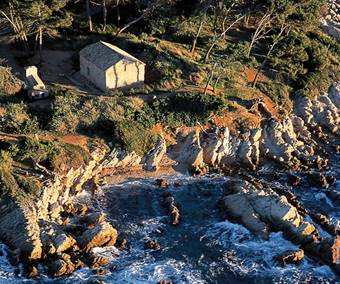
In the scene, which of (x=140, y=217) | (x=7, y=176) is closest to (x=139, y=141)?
(x=140, y=217)

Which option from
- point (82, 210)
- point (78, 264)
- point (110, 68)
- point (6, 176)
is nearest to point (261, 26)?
point (110, 68)

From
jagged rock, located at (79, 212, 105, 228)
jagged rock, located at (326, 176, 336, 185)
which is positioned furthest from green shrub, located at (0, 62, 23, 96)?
jagged rock, located at (326, 176, 336, 185)

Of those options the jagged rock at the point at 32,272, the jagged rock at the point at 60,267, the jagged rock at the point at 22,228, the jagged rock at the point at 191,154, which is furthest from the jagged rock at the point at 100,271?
the jagged rock at the point at 191,154

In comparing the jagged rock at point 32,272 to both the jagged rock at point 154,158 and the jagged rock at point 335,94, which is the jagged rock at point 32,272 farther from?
the jagged rock at point 335,94

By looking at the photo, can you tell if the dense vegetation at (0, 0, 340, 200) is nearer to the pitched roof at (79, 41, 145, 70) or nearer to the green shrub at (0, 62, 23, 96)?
the green shrub at (0, 62, 23, 96)

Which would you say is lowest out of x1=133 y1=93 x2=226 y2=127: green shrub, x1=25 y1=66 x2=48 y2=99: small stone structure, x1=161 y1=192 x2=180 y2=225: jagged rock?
x1=161 y1=192 x2=180 y2=225: jagged rock

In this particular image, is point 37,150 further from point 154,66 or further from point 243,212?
point 154,66
